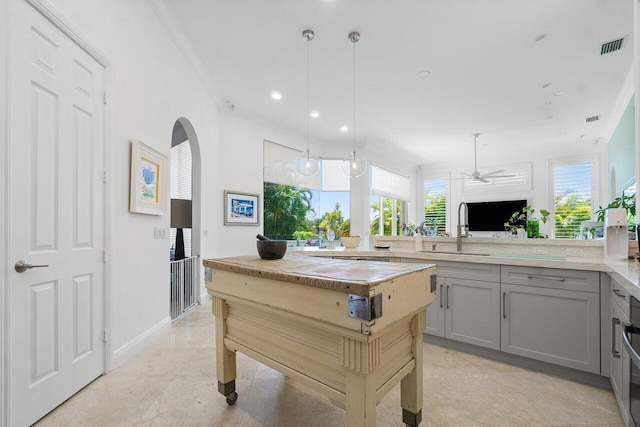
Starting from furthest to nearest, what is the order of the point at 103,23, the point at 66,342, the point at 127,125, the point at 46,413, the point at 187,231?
the point at 187,231
the point at 127,125
the point at 103,23
the point at 66,342
the point at 46,413

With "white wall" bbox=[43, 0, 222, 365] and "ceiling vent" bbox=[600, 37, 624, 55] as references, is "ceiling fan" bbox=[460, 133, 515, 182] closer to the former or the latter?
"ceiling vent" bbox=[600, 37, 624, 55]

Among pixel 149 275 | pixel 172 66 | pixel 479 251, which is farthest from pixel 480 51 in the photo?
pixel 149 275

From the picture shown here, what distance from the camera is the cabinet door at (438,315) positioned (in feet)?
8.98

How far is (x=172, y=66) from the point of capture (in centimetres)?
312

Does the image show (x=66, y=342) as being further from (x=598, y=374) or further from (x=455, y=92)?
(x=455, y=92)

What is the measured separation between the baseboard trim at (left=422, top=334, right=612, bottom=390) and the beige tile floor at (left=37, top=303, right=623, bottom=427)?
0.06 meters

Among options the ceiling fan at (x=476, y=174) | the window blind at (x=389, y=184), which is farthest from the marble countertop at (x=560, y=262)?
the ceiling fan at (x=476, y=174)

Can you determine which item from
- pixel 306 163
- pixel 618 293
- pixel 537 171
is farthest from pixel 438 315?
pixel 537 171

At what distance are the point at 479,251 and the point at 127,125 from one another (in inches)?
137

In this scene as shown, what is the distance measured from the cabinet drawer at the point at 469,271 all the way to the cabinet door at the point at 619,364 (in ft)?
2.37

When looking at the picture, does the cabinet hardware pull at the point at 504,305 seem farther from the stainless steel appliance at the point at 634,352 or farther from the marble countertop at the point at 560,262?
the stainless steel appliance at the point at 634,352

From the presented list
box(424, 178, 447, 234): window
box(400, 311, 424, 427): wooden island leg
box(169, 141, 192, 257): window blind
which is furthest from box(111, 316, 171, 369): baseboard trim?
box(424, 178, 447, 234): window

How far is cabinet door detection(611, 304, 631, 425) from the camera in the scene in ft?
5.12

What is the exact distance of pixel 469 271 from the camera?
102 inches
